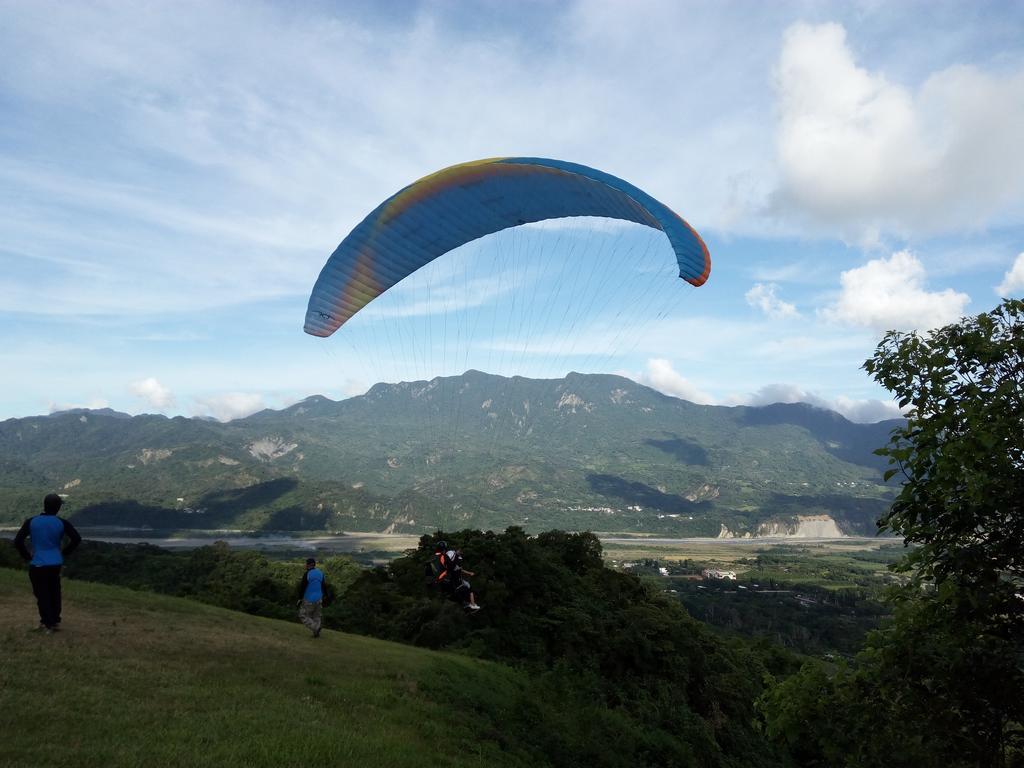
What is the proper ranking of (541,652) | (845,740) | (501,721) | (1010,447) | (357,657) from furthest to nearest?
(541,652) < (357,657) < (501,721) < (845,740) < (1010,447)

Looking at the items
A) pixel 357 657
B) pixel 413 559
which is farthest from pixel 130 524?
pixel 357 657

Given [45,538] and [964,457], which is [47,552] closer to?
[45,538]

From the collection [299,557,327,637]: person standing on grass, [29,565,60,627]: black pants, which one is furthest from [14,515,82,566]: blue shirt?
[299,557,327,637]: person standing on grass

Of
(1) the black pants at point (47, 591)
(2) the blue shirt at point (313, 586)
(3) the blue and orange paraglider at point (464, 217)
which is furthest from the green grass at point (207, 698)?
(3) the blue and orange paraglider at point (464, 217)

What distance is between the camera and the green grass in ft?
18.7

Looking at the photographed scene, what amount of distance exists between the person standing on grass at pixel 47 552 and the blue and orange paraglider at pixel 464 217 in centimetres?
1164

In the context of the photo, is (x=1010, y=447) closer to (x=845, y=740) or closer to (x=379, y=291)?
(x=845, y=740)

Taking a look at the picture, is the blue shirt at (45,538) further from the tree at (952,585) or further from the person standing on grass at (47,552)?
the tree at (952,585)

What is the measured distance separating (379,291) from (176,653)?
13.4 m

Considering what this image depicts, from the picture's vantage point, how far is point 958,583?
5.50 metres

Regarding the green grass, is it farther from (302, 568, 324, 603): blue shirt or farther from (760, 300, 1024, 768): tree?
(760, 300, 1024, 768): tree

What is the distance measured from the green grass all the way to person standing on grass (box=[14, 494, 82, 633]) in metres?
0.37

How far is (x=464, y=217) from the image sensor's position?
19.0 meters

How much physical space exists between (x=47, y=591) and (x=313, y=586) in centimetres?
453
